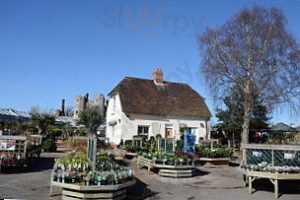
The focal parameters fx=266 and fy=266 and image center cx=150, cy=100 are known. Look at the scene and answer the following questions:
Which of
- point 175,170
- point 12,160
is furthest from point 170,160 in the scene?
point 12,160

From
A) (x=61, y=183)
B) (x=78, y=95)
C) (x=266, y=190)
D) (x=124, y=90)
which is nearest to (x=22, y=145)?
(x=61, y=183)

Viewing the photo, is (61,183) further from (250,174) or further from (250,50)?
(250,50)

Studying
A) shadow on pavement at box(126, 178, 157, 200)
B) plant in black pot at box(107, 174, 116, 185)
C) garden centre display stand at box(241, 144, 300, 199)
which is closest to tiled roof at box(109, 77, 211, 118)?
shadow on pavement at box(126, 178, 157, 200)

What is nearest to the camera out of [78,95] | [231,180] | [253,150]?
[253,150]

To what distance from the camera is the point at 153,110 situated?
73.1 feet

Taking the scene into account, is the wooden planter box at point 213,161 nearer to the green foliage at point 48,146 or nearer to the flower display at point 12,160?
the flower display at point 12,160

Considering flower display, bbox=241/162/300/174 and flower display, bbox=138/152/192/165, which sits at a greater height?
flower display, bbox=241/162/300/174

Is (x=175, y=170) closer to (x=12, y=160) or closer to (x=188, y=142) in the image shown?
(x=188, y=142)

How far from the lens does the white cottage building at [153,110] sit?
21.6m

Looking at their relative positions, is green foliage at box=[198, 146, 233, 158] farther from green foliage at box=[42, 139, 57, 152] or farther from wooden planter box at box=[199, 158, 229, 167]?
green foliage at box=[42, 139, 57, 152]

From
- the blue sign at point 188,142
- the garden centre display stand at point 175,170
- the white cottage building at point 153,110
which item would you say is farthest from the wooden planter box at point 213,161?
the white cottage building at point 153,110

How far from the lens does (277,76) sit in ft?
56.7

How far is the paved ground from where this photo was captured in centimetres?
768

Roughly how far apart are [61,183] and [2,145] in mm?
5848
